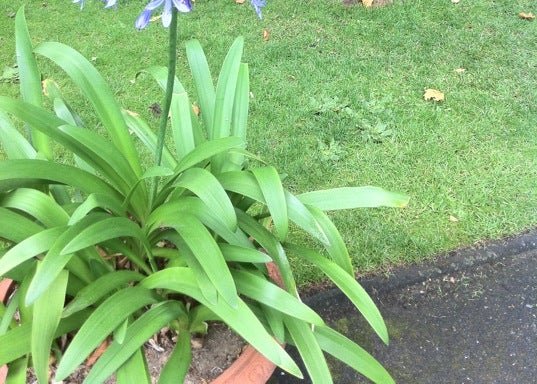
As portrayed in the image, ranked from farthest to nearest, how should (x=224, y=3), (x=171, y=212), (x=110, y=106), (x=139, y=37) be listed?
(x=224, y=3)
(x=139, y=37)
(x=110, y=106)
(x=171, y=212)

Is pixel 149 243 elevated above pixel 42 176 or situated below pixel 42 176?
below

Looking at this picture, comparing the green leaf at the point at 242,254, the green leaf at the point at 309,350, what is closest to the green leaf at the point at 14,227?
the green leaf at the point at 242,254

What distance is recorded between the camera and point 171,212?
154 centimetres

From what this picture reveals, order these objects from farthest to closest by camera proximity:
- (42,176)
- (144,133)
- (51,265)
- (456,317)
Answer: (456,317), (144,133), (42,176), (51,265)

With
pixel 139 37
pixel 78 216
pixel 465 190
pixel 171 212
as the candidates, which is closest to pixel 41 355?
pixel 78 216

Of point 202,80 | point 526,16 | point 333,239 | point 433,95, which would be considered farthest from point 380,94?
point 333,239

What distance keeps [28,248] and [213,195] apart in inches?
17.4

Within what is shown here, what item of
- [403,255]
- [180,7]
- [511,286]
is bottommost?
[511,286]

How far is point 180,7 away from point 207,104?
756 mm

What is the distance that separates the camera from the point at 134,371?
1.41 metres

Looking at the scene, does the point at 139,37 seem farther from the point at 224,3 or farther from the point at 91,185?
the point at 91,185

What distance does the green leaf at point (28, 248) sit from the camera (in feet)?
4.32

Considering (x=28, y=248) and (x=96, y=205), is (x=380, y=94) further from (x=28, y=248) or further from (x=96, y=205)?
(x=28, y=248)

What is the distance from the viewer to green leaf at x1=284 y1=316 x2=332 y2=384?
1491 mm
